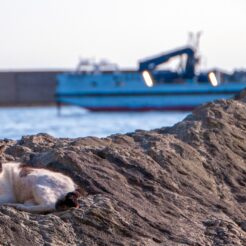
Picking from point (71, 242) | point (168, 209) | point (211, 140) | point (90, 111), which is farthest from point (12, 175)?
point (90, 111)

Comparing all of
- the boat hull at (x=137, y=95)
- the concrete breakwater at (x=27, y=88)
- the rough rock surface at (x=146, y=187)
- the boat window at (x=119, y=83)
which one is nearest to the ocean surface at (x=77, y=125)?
the boat hull at (x=137, y=95)

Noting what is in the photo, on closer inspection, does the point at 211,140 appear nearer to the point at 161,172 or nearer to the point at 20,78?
the point at 161,172

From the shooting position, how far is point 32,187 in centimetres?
822

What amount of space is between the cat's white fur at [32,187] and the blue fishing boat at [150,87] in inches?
1901

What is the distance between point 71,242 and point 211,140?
8.11 ft

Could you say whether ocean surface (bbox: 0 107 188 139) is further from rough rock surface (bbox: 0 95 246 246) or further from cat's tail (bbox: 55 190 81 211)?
cat's tail (bbox: 55 190 81 211)

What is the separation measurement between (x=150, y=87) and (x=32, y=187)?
5112 cm

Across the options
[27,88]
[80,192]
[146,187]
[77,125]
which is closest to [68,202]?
[80,192]

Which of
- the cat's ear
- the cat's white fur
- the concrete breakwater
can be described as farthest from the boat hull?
the cat's white fur

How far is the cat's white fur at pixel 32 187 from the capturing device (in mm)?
8094

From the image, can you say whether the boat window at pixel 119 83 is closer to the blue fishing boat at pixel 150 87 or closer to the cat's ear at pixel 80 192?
the blue fishing boat at pixel 150 87

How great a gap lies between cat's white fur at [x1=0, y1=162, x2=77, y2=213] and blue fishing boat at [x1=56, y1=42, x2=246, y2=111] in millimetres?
48274

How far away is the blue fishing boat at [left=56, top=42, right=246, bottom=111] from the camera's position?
58.2m

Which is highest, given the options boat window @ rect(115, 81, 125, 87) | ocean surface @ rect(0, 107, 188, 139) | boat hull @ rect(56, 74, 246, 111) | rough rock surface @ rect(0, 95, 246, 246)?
rough rock surface @ rect(0, 95, 246, 246)
